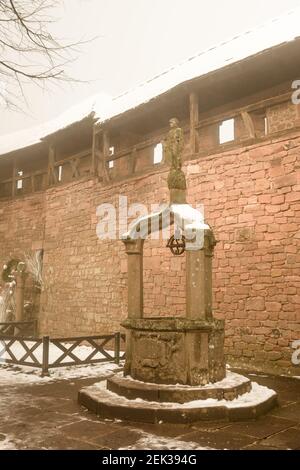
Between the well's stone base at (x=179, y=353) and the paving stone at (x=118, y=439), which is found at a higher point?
the well's stone base at (x=179, y=353)

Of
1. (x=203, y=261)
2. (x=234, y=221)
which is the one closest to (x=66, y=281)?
(x=234, y=221)

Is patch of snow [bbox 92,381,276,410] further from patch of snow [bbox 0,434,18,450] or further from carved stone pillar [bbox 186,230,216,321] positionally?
patch of snow [bbox 0,434,18,450]

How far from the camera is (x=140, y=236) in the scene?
638cm

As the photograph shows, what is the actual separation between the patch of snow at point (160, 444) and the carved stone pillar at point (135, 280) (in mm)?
2298

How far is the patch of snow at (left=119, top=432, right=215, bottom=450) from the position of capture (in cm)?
386

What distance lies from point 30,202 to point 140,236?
9.95 m

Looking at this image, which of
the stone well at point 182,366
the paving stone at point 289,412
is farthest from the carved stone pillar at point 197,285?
the paving stone at point 289,412

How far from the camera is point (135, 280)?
636 centimetres

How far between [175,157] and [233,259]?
10.7ft

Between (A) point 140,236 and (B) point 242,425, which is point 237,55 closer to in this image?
(A) point 140,236

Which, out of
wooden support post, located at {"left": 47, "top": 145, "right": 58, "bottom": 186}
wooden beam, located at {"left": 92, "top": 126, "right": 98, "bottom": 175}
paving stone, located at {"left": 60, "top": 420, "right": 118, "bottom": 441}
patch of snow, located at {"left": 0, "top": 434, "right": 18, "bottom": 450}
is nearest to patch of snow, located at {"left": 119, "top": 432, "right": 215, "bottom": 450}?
paving stone, located at {"left": 60, "top": 420, "right": 118, "bottom": 441}

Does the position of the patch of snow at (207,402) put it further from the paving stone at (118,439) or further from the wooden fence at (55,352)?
the wooden fence at (55,352)

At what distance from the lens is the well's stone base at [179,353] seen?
5367mm

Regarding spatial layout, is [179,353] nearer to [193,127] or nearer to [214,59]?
[193,127]
